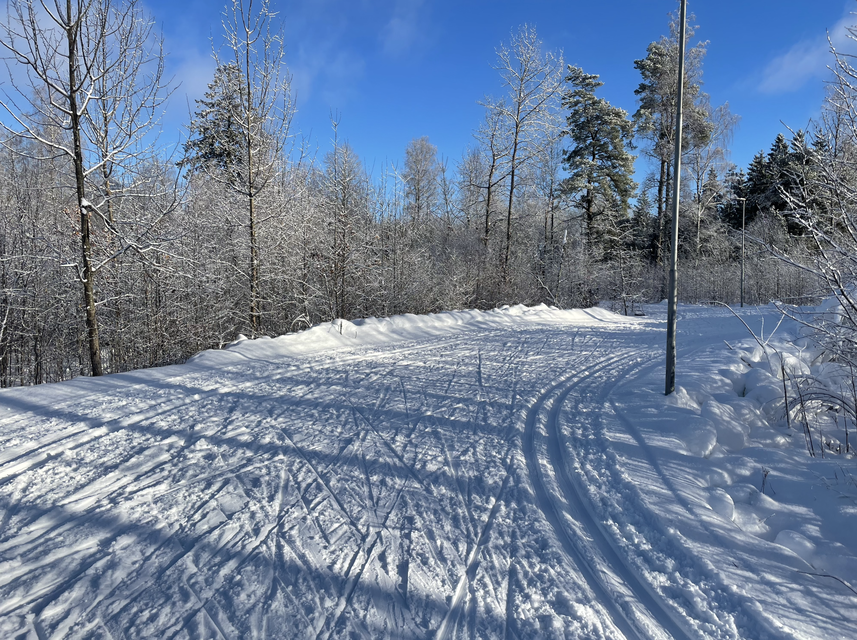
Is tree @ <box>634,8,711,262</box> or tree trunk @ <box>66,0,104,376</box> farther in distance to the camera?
tree @ <box>634,8,711,262</box>

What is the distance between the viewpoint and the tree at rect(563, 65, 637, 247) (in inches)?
1037

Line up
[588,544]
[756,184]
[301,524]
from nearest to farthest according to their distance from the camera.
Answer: [588,544]
[301,524]
[756,184]

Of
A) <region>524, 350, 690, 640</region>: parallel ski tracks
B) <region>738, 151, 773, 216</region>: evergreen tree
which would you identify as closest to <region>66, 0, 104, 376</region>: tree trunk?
<region>524, 350, 690, 640</region>: parallel ski tracks

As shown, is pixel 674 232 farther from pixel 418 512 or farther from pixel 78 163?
pixel 78 163

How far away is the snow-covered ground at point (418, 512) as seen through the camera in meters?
2.25

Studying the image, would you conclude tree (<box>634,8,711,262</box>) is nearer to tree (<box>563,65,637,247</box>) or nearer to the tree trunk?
tree (<box>563,65,637,247</box>)

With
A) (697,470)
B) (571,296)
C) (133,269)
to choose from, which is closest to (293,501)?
(697,470)

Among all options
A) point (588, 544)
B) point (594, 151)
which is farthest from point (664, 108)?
point (588, 544)

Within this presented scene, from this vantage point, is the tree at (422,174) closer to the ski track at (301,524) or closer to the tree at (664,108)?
the tree at (664,108)

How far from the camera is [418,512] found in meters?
3.15

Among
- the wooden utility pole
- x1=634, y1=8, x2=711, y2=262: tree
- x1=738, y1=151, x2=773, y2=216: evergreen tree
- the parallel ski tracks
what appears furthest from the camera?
x1=738, y1=151, x2=773, y2=216: evergreen tree

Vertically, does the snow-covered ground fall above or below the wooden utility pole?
below

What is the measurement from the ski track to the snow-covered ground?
15 mm

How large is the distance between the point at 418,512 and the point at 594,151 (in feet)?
94.1
